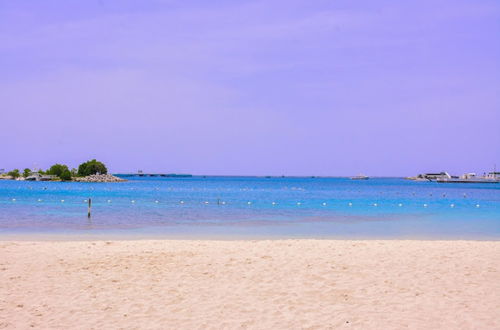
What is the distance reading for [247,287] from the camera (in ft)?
34.1

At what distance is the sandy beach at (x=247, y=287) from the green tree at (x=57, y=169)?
439ft

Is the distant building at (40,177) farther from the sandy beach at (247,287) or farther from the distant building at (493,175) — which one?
the distant building at (493,175)

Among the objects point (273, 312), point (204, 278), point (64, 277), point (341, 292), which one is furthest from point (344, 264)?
point (64, 277)

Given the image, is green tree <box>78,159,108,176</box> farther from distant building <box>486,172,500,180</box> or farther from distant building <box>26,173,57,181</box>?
distant building <box>486,172,500,180</box>

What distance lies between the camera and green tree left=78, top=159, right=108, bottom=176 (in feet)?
461

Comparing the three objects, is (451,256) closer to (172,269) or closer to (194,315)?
(172,269)

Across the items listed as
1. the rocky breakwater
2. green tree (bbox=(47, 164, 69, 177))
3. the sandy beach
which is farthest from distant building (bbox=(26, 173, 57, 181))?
the sandy beach

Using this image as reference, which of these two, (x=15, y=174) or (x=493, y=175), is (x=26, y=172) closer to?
(x=15, y=174)

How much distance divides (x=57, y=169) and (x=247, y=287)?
143 meters

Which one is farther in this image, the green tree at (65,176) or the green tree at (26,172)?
the green tree at (26,172)

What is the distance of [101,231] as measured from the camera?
77.6 feet

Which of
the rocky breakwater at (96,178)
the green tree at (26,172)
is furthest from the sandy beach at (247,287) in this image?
the green tree at (26,172)

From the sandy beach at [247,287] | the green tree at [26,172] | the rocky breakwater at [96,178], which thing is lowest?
the sandy beach at [247,287]

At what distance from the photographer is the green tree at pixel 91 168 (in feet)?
461
